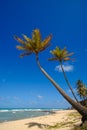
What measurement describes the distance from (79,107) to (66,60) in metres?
13.8

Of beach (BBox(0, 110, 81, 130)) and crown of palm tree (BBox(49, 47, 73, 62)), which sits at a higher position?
crown of palm tree (BBox(49, 47, 73, 62))

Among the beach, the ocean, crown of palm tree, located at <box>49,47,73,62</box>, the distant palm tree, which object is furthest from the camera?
the distant palm tree

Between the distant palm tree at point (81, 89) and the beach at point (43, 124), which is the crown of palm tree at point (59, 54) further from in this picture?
the distant palm tree at point (81, 89)

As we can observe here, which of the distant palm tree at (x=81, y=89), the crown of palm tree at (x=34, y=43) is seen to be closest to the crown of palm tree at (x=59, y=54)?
the crown of palm tree at (x=34, y=43)

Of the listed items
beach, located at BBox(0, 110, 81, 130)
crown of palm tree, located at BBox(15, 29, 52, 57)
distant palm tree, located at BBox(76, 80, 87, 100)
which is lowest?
beach, located at BBox(0, 110, 81, 130)

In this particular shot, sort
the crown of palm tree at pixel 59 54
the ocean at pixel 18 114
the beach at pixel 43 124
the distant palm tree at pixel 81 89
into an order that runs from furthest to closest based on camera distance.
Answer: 1. the distant palm tree at pixel 81 89
2. the ocean at pixel 18 114
3. the crown of palm tree at pixel 59 54
4. the beach at pixel 43 124

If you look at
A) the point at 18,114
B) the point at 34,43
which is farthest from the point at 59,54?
the point at 18,114

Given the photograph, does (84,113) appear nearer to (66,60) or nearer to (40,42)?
(40,42)

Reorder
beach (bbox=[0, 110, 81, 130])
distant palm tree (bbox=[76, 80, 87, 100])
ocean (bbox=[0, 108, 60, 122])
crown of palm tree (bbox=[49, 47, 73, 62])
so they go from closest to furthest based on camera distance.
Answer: beach (bbox=[0, 110, 81, 130]) → crown of palm tree (bbox=[49, 47, 73, 62]) → ocean (bbox=[0, 108, 60, 122]) → distant palm tree (bbox=[76, 80, 87, 100])

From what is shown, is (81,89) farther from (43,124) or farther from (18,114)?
(43,124)

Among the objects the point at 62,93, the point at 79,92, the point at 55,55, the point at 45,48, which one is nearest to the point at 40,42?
the point at 45,48

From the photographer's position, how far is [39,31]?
20.5 meters

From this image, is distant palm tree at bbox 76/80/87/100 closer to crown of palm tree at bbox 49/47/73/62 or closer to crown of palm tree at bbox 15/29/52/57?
crown of palm tree at bbox 49/47/73/62

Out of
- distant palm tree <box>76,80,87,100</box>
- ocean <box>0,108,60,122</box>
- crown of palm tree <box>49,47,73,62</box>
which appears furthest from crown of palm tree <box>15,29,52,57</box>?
Answer: distant palm tree <box>76,80,87,100</box>
